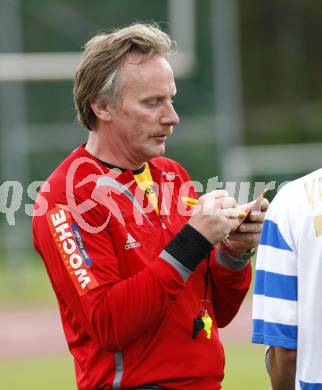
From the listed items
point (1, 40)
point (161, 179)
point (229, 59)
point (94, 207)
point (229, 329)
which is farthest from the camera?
point (229, 59)

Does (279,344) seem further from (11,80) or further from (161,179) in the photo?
(11,80)

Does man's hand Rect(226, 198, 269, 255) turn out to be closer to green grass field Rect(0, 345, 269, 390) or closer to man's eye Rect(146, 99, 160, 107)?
man's eye Rect(146, 99, 160, 107)

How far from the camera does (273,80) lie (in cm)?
2336

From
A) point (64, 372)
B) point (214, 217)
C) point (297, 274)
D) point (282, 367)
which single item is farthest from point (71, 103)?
point (297, 274)

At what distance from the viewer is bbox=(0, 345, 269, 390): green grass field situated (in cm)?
883

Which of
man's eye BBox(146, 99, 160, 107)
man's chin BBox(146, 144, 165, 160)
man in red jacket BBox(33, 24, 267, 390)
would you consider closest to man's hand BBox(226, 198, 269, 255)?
man in red jacket BBox(33, 24, 267, 390)

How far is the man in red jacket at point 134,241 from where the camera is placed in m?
3.55

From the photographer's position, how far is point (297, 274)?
3.06 metres

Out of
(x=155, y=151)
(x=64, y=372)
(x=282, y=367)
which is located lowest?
(x=64, y=372)

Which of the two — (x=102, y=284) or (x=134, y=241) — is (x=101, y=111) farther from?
(x=102, y=284)

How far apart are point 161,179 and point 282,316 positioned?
1071mm

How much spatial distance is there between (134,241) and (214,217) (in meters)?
0.31

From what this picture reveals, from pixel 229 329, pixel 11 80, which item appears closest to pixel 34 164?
pixel 11 80

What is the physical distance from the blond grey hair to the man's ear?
0.02 meters
